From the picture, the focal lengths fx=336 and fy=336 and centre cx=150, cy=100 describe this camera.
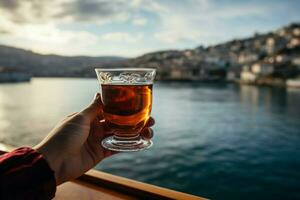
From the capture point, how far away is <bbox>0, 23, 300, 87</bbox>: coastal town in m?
60.8

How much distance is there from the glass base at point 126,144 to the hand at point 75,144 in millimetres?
60

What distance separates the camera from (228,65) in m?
77.9

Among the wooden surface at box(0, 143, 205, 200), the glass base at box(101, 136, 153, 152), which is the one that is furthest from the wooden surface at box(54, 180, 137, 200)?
the glass base at box(101, 136, 153, 152)

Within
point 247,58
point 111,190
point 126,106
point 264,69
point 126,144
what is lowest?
point 264,69

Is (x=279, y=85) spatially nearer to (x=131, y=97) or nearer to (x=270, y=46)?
(x=270, y=46)

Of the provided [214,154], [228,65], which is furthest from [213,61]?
[214,154]

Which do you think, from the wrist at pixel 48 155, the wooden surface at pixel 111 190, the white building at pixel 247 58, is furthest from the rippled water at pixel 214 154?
the white building at pixel 247 58

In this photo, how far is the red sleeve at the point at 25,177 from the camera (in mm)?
548

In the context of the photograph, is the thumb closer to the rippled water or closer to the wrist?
the wrist

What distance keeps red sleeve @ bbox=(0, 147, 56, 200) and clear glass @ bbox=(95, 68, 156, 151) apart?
249 millimetres

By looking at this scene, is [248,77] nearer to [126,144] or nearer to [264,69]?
[264,69]

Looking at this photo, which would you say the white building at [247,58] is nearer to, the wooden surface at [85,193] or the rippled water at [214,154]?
the rippled water at [214,154]

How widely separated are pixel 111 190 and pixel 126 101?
27 centimetres

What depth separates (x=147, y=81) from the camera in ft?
2.76
